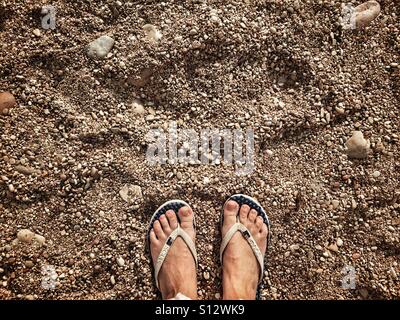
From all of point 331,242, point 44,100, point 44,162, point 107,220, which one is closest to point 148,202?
point 107,220

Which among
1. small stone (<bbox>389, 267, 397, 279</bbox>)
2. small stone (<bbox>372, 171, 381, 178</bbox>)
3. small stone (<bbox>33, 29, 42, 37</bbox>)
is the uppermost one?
small stone (<bbox>33, 29, 42, 37</bbox>)

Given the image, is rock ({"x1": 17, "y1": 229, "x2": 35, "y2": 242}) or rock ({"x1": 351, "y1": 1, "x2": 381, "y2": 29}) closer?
rock ({"x1": 17, "y1": 229, "x2": 35, "y2": 242})

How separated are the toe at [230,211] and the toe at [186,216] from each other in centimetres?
21

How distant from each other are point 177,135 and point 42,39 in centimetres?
→ 96

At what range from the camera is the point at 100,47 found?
240 centimetres

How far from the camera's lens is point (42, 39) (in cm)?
241

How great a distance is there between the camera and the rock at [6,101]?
2.39 m

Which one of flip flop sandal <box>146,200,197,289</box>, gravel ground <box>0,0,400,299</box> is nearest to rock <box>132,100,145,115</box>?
gravel ground <box>0,0,400,299</box>

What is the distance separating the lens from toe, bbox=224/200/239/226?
7.97 ft

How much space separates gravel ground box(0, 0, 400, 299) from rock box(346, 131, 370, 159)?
40 millimetres

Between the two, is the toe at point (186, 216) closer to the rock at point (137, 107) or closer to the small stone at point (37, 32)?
the rock at point (137, 107)

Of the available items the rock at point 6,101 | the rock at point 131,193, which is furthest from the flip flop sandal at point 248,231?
the rock at point 6,101

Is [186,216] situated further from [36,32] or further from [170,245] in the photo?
[36,32]

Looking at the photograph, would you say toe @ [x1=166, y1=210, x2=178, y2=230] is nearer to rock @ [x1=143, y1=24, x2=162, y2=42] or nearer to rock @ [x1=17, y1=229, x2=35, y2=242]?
rock @ [x1=17, y1=229, x2=35, y2=242]
